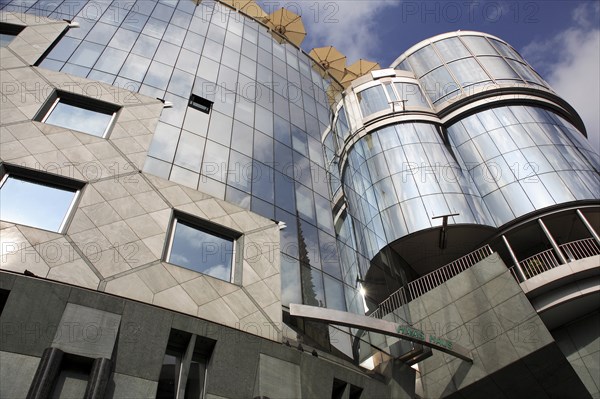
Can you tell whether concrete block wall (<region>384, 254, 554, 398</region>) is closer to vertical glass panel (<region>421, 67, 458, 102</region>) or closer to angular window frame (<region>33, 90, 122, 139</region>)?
angular window frame (<region>33, 90, 122, 139</region>)

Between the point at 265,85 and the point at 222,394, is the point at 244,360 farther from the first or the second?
the point at 265,85

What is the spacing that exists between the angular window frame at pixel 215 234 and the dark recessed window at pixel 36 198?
282cm

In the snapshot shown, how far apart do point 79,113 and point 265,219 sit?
756cm

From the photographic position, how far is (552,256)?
73.6ft

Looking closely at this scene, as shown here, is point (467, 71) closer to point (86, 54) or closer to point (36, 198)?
point (86, 54)

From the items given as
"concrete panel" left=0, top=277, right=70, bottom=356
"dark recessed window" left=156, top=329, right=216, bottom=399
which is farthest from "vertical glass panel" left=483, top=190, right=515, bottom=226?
"concrete panel" left=0, top=277, right=70, bottom=356

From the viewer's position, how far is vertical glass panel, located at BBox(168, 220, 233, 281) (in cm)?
1365

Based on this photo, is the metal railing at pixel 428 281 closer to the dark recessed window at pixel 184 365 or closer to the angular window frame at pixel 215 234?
the angular window frame at pixel 215 234

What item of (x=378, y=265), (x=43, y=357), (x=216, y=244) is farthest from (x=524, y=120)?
(x=43, y=357)

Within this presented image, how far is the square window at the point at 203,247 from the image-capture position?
13.7m

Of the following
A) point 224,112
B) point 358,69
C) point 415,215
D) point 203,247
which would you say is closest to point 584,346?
point 415,215

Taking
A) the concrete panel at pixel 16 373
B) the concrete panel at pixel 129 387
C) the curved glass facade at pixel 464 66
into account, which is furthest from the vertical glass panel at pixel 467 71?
the concrete panel at pixel 16 373

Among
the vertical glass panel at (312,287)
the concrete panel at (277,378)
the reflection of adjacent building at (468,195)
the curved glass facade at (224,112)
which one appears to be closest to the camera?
the concrete panel at (277,378)

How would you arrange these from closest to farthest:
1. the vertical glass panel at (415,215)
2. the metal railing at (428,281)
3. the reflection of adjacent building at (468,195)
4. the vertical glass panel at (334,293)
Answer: the vertical glass panel at (334,293) → the reflection of adjacent building at (468,195) → the metal railing at (428,281) → the vertical glass panel at (415,215)
